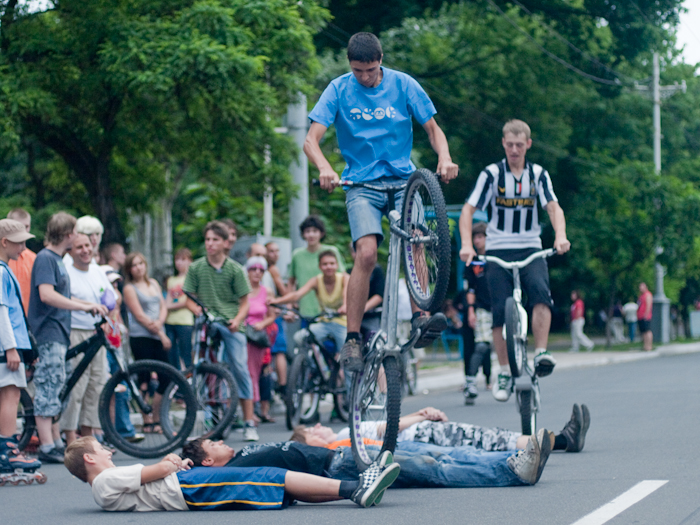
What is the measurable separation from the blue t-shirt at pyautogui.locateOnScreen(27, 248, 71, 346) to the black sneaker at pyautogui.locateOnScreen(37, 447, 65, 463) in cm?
86

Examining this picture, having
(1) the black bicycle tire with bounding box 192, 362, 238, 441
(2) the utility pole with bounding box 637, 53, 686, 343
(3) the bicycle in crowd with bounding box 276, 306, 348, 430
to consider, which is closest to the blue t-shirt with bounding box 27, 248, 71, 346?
(1) the black bicycle tire with bounding box 192, 362, 238, 441

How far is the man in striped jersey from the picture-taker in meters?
7.13

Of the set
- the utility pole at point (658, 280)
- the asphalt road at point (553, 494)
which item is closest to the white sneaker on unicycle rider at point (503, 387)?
the asphalt road at point (553, 494)

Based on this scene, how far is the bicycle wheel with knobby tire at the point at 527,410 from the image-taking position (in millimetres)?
6680

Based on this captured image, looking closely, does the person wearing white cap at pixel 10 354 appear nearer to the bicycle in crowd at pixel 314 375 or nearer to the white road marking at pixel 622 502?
the bicycle in crowd at pixel 314 375

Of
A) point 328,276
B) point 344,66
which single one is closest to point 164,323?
point 328,276

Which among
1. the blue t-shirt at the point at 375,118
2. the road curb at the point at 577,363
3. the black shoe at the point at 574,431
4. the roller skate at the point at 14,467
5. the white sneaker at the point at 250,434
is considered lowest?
the road curb at the point at 577,363

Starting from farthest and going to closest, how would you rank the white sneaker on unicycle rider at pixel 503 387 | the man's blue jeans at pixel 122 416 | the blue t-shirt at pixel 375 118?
1. the man's blue jeans at pixel 122 416
2. the white sneaker on unicycle rider at pixel 503 387
3. the blue t-shirt at pixel 375 118

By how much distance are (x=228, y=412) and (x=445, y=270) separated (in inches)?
155

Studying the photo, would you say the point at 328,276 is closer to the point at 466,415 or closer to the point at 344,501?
the point at 466,415

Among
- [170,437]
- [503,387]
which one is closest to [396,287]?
[503,387]

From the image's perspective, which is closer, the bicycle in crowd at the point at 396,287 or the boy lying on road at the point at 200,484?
the boy lying on road at the point at 200,484

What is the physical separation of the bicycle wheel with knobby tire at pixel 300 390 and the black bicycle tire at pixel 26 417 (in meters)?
2.49

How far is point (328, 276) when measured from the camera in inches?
406
